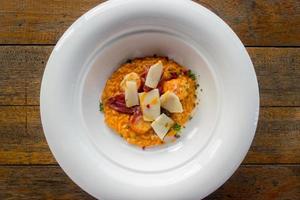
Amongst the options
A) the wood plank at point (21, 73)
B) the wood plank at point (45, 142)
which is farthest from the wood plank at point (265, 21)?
the wood plank at point (21, 73)

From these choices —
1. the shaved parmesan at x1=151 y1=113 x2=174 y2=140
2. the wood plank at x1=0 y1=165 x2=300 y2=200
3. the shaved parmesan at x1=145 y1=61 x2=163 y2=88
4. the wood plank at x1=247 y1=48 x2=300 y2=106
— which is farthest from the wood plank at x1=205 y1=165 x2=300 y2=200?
the shaved parmesan at x1=145 y1=61 x2=163 y2=88

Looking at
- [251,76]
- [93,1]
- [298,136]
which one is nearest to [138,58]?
[93,1]

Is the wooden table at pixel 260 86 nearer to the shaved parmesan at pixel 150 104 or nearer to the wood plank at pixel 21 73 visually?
the wood plank at pixel 21 73

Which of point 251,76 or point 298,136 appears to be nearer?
point 251,76

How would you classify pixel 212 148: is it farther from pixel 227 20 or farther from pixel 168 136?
pixel 227 20

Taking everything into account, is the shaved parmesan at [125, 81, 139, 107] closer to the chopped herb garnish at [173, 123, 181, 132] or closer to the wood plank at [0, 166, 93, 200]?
the chopped herb garnish at [173, 123, 181, 132]

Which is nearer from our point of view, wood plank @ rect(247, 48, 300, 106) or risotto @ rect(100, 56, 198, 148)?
risotto @ rect(100, 56, 198, 148)

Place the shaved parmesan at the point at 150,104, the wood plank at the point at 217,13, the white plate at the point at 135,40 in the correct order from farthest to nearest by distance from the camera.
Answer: the wood plank at the point at 217,13
the shaved parmesan at the point at 150,104
the white plate at the point at 135,40
